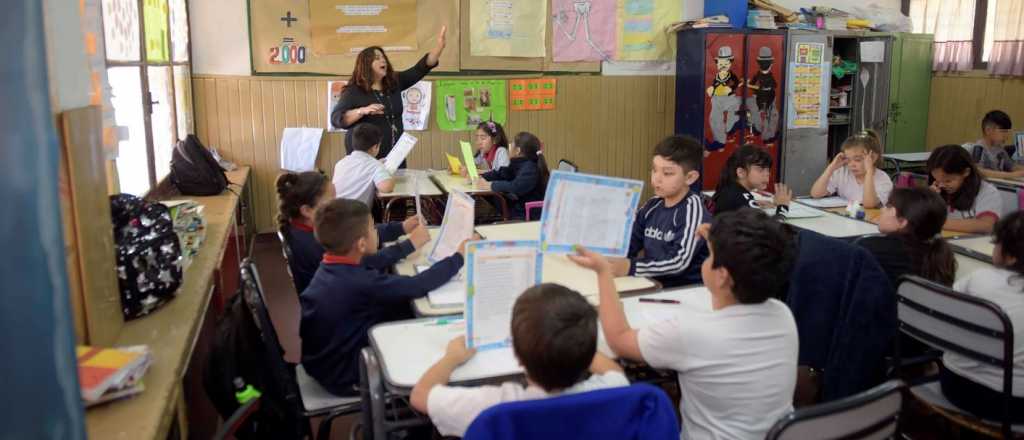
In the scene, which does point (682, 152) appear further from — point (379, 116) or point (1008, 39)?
point (1008, 39)

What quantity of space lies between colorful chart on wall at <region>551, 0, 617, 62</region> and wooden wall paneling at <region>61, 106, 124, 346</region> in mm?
5073

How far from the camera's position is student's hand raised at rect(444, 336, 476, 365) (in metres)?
1.84

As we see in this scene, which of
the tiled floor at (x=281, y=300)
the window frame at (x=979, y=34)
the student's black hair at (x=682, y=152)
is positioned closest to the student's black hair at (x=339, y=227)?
the tiled floor at (x=281, y=300)

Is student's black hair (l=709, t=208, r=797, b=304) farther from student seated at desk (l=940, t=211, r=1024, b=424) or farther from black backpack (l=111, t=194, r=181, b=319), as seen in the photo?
black backpack (l=111, t=194, r=181, b=319)

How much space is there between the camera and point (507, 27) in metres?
6.61

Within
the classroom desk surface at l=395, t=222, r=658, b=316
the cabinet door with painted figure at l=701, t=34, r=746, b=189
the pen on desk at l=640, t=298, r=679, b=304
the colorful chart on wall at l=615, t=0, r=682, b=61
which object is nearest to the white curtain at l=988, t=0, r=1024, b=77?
the cabinet door with painted figure at l=701, t=34, r=746, b=189

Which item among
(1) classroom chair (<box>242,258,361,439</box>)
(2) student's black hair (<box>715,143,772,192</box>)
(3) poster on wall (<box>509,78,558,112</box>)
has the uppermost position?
(3) poster on wall (<box>509,78,558,112</box>)

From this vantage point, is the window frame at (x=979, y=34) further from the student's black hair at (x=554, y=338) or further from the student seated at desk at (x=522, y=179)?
the student's black hair at (x=554, y=338)

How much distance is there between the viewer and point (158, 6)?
14.8 ft

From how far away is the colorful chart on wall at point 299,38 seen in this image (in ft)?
19.6

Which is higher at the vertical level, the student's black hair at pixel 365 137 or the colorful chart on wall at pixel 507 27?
the colorful chart on wall at pixel 507 27

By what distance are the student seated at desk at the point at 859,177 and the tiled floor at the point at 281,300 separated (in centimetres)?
297

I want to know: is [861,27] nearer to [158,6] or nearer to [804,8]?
[804,8]

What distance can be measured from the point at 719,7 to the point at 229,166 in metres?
4.43
